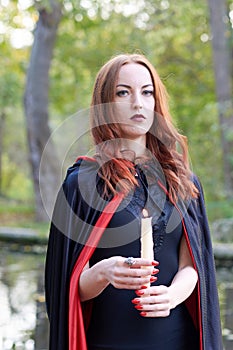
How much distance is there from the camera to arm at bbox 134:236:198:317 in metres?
2.07

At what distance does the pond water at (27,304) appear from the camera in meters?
6.32

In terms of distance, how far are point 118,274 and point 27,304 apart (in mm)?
6169

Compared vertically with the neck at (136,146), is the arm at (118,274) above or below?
below

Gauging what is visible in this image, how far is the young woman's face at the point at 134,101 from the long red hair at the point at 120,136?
2 cm

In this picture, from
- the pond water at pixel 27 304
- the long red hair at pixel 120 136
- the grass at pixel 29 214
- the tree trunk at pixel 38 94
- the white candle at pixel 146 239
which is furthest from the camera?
the tree trunk at pixel 38 94

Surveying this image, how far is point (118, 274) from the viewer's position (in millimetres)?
2012

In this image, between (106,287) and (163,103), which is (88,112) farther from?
(106,287)

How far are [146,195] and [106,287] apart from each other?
345mm

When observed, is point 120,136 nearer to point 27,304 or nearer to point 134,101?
point 134,101

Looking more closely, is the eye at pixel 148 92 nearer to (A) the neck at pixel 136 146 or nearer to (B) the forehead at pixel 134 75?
(B) the forehead at pixel 134 75

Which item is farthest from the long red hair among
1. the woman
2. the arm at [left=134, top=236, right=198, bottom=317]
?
the arm at [left=134, top=236, right=198, bottom=317]

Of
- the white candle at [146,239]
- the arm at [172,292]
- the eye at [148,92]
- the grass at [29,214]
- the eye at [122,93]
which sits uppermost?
the grass at [29,214]

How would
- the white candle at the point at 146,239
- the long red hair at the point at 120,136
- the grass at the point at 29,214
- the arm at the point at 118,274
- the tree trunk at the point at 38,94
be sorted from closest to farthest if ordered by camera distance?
the arm at the point at 118,274 → the white candle at the point at 146,239 → the long red hair at the point at 120,136 → the grass at the point at 29,214 → the tree trunk at the point at 38,94

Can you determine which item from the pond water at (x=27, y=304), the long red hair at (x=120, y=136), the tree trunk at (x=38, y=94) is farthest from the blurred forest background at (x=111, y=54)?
the long red hair at (x=120, y=136)
